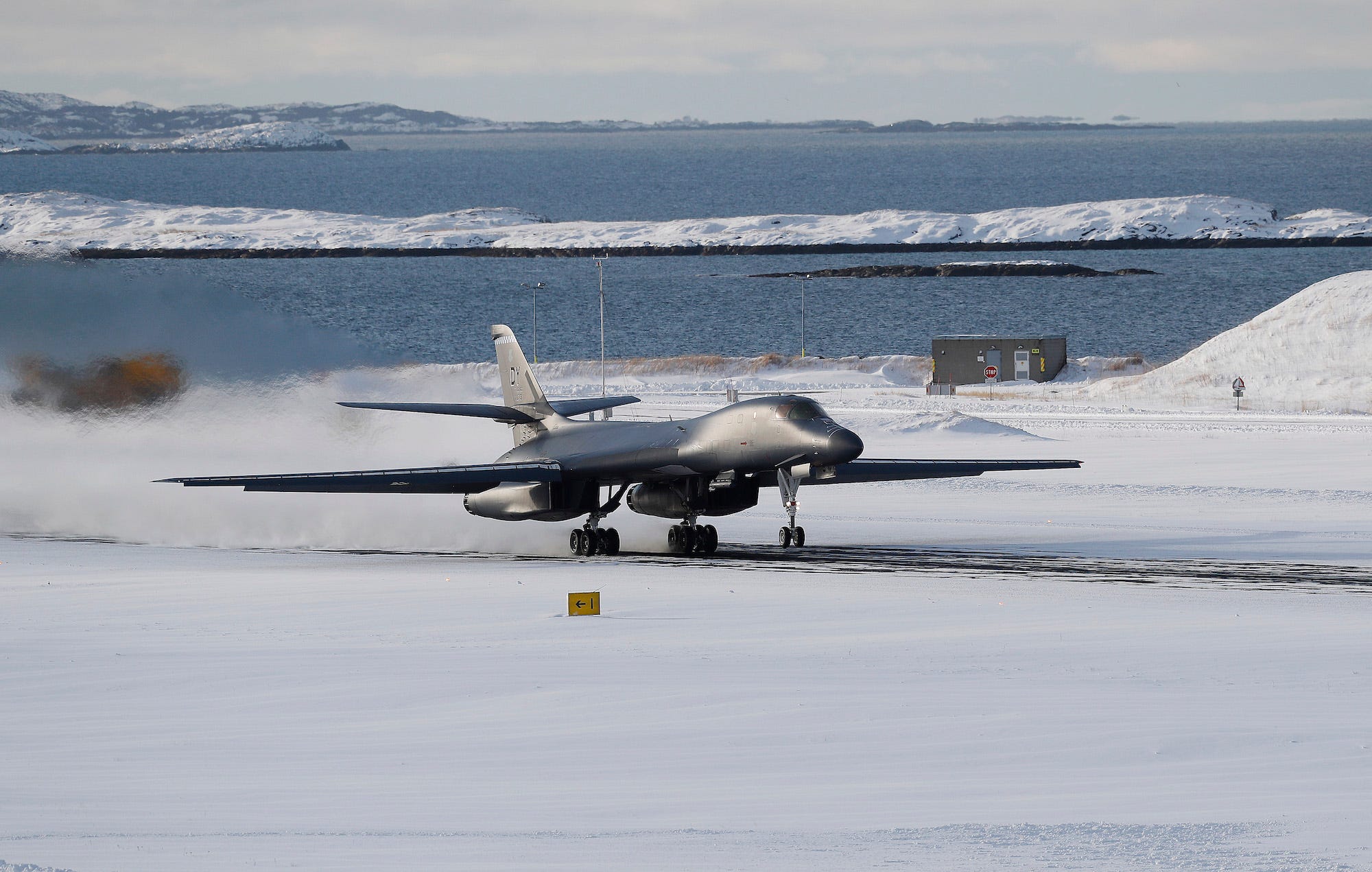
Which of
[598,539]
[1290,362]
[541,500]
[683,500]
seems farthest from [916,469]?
[1290,362]

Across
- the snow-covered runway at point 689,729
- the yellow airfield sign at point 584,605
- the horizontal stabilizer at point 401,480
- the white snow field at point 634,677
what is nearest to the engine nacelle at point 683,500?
the white snow field at point 634,677

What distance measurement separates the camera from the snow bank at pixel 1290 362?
260ft

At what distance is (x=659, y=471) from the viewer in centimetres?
3481

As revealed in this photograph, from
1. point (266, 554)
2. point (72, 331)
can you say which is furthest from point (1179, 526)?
point (72, 331)

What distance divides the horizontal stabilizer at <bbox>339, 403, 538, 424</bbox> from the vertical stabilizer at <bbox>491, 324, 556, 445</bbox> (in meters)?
0.20

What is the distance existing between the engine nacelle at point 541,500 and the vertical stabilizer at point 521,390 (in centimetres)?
290

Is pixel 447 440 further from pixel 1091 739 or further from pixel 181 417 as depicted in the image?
pixel 1091 739

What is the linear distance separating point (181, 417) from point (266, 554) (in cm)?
669

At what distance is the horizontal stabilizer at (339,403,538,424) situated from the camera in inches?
1438

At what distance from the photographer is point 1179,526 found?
133 ft

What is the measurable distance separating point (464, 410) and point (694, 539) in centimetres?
617

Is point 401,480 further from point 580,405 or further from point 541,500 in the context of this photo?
point 580,405

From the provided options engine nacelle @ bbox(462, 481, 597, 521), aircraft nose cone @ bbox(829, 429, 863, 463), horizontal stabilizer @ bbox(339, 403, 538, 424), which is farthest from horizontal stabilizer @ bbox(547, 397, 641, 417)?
aircraft nose cone @ bbox(829, 429, 863, 463)

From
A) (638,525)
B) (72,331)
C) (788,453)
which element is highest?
(72,331)
